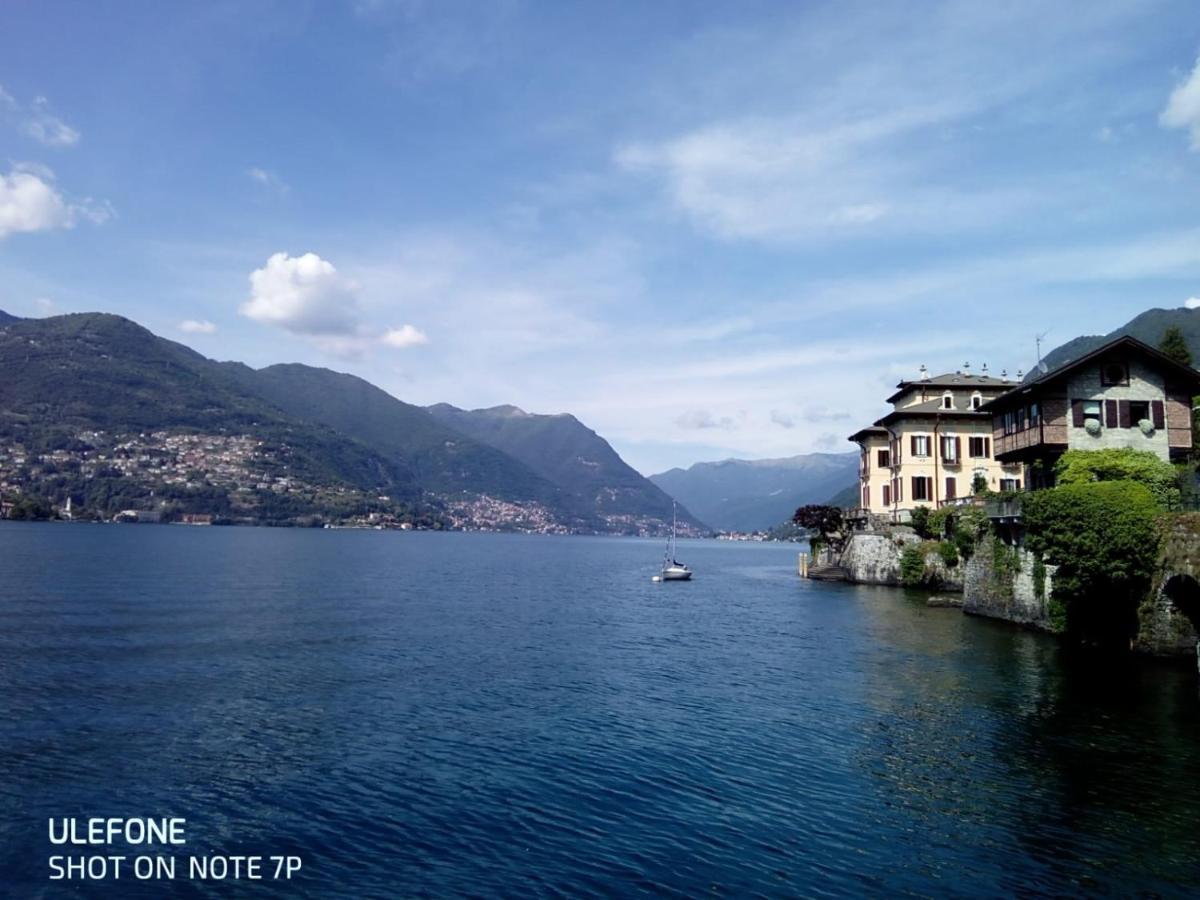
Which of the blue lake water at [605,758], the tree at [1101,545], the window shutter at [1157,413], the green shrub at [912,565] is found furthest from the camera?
the green shrub at [912,565]

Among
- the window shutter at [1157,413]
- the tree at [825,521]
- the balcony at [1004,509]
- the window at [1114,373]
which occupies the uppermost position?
the window at [1114,373]

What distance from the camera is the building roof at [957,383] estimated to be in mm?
79000

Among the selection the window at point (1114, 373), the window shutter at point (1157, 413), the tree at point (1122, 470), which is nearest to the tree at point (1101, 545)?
the tree at point (1122, 470)

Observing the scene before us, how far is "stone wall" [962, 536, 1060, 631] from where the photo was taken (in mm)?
44938

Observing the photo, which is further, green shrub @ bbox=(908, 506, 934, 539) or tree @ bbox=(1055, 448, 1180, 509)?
green shrub @ bbox=(908, 506, 934, 539)

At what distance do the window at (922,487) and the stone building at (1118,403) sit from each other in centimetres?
3130

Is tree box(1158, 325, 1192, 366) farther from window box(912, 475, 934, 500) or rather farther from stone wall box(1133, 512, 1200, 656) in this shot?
stone wall box(1133, 512, 1200, 656)

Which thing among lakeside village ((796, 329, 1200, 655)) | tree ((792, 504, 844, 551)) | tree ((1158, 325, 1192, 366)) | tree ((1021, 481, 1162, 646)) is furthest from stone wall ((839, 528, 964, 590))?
tree ((1021, 481, 1162, 646))

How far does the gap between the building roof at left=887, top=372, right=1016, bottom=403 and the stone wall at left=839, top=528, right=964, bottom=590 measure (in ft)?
52.1

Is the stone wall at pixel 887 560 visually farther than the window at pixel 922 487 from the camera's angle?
No

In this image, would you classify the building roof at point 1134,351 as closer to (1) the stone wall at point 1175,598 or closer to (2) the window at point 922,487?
(1) the stone wall at point 1175,598

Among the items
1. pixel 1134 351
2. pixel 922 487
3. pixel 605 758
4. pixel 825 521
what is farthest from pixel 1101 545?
pixel 825 521

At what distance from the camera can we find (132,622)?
46000 mm

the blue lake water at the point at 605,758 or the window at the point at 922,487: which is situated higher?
the window at the point at 922,487
